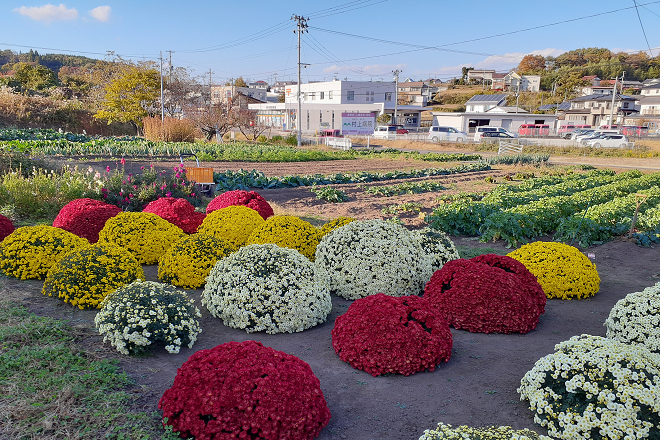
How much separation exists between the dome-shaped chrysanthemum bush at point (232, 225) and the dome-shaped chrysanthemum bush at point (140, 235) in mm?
566

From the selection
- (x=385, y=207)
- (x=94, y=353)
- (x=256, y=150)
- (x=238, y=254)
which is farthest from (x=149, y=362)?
(x=256, y=150)

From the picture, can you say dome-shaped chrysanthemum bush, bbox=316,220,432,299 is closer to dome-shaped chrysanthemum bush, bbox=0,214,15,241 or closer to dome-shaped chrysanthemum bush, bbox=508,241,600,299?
dome-shaped chrysanthemum bush, bbox=508,241,600,299

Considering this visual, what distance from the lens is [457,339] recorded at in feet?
15.4

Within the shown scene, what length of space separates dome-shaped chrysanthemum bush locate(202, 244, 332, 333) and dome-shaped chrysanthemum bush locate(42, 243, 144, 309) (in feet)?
3.51

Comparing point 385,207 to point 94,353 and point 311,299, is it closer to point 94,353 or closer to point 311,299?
point 311,299

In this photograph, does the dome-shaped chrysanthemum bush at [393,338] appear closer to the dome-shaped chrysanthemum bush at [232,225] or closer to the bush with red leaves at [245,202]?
the dome-shaped chrysanthemum bush at [232,225]

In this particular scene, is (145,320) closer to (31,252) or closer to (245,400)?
(245,400)

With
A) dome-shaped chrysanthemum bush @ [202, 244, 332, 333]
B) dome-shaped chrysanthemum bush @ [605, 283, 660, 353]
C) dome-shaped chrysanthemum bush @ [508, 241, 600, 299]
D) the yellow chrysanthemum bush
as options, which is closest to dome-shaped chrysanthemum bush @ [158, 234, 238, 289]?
dome-shaped chrysanthemum bush @ [202, 244, 332, 333]

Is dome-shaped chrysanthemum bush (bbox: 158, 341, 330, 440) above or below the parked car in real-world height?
below

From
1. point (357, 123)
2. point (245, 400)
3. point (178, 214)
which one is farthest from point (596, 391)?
point (357, 123)

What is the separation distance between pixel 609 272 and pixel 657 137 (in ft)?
138

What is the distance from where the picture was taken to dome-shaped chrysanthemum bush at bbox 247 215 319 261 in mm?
6652

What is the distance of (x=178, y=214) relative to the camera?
27.5 ft

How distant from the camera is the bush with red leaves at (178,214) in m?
8.29
